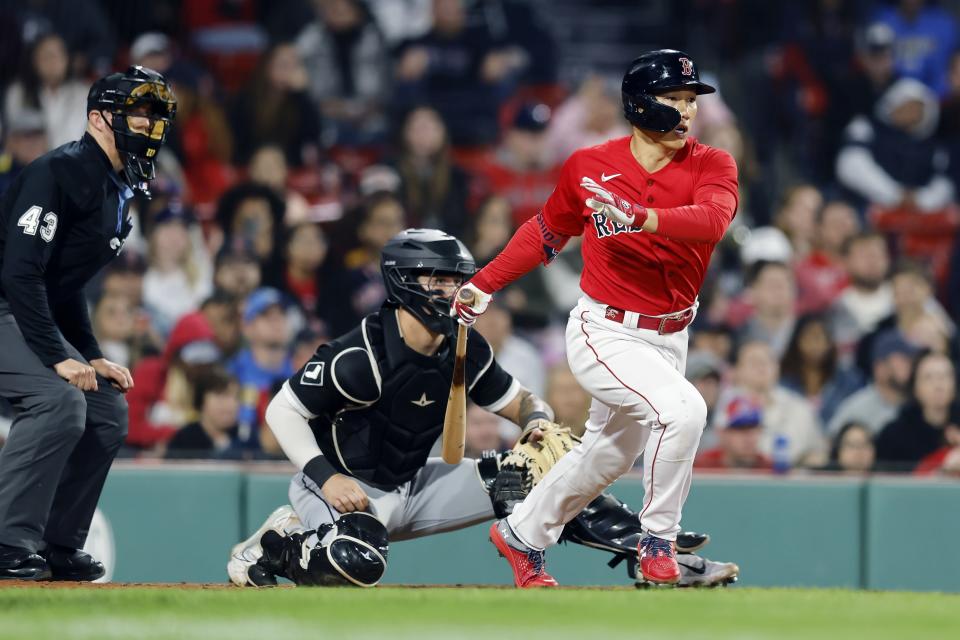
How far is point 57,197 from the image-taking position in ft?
19.5

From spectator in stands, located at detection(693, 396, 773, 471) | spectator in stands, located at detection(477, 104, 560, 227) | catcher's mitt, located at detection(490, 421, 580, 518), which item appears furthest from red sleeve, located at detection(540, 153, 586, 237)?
spectator in stands, located at detection(477, 104, 560, 227)

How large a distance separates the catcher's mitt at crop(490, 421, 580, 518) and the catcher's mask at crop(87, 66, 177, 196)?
1.81 metres

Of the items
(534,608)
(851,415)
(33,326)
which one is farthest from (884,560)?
(33,326)

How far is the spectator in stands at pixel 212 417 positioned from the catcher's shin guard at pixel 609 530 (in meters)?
2.80

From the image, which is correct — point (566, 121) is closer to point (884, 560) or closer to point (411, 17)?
point (411, 17)

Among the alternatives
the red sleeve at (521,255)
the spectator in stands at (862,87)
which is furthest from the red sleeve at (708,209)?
the spectator in stands at (862,87)

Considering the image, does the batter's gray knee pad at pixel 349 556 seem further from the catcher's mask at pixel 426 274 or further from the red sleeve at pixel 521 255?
the red sleeve at pixel 521 255

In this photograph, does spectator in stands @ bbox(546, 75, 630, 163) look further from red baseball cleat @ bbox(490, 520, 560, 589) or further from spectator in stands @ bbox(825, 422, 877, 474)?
red baseball cleat @ bbox(490, 520, 560, 589)

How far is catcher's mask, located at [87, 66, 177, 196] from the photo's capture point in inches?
241

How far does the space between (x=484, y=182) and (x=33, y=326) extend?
587cm

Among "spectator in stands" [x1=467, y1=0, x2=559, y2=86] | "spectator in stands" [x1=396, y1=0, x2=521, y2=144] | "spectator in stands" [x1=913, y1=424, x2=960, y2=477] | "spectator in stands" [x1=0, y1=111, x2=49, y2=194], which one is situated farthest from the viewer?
"spectator in stands" [x1=467, y1=0, x2=559, y2=86]

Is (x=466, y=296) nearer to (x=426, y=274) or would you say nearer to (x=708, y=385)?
(x=426, y=274)

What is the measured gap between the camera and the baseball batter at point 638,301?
5438 millimetres

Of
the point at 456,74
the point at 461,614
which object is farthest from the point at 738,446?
the point at 456,74
